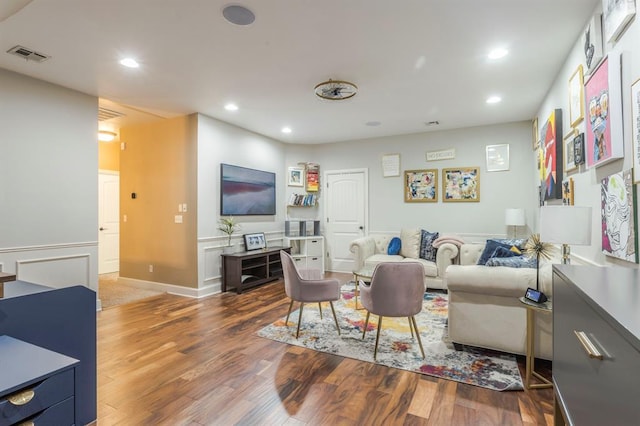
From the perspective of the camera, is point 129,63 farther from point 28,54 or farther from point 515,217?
point 515,217

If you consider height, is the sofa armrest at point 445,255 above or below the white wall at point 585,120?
below

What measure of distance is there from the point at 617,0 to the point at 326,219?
513 cm

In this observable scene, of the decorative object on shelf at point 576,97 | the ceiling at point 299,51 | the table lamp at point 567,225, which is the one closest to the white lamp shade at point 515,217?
the ceiling at point 299,51

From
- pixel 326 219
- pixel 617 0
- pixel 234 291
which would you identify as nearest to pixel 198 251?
pixel 234 291

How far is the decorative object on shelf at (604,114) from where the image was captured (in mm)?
1809

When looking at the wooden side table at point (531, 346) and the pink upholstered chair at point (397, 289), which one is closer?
the wooden side table at point (531, 346)

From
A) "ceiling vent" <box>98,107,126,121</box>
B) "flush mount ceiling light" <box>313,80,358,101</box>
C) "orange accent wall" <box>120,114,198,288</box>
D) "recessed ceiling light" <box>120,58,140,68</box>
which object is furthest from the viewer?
"orange accent wall" <box>120,114,198,288</box>

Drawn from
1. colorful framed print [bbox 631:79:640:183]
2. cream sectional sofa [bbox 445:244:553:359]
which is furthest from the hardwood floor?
colorful framed print [bbox 631:79:640:183]

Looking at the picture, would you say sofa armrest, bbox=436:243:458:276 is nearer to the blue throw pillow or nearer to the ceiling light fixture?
the blue throw pillow

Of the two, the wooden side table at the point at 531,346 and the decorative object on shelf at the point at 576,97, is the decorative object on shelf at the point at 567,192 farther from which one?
the wooden side table at the point at 531,346

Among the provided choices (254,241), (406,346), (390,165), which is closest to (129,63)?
(254,241)

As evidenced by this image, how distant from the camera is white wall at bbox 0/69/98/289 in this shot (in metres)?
3.15

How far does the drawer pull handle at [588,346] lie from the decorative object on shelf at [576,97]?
83.3 inches

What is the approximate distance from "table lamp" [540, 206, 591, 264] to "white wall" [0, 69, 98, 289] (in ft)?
14.9
